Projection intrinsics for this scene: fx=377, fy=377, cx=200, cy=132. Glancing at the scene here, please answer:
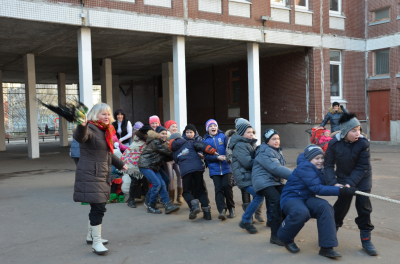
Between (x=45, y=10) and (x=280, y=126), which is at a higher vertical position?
(x=45, y=10)

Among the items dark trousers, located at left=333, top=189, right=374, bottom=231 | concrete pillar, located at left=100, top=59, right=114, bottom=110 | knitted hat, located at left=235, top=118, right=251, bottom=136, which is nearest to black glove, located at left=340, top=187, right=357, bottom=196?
dark trousers, located at left=333, top=189, right=374, bottom=231

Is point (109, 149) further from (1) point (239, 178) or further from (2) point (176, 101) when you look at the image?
(2) point (176, 101)

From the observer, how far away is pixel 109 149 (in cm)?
450

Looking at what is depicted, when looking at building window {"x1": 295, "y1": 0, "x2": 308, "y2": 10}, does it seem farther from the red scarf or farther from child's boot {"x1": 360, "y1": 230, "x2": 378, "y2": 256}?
the red scarf

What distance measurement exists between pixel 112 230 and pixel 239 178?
1.96 meters

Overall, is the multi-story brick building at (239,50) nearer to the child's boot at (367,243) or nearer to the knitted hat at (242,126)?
the knitted hat at (242,126)

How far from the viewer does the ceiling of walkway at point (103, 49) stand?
12.7 m

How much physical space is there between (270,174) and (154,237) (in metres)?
1.75

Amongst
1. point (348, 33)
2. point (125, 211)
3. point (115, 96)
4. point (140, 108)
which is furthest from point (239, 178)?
point (140, 108)

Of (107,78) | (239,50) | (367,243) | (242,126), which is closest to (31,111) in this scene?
(107,78)

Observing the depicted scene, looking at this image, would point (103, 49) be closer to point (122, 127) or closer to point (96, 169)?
point (122, 127)

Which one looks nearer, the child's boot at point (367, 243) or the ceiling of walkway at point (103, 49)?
the child's boot at point (367, 243)

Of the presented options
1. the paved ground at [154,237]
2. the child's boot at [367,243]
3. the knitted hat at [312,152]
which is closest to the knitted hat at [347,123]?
the knitted hat at [312,152]

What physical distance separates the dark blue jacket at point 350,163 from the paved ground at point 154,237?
2.65 feet
